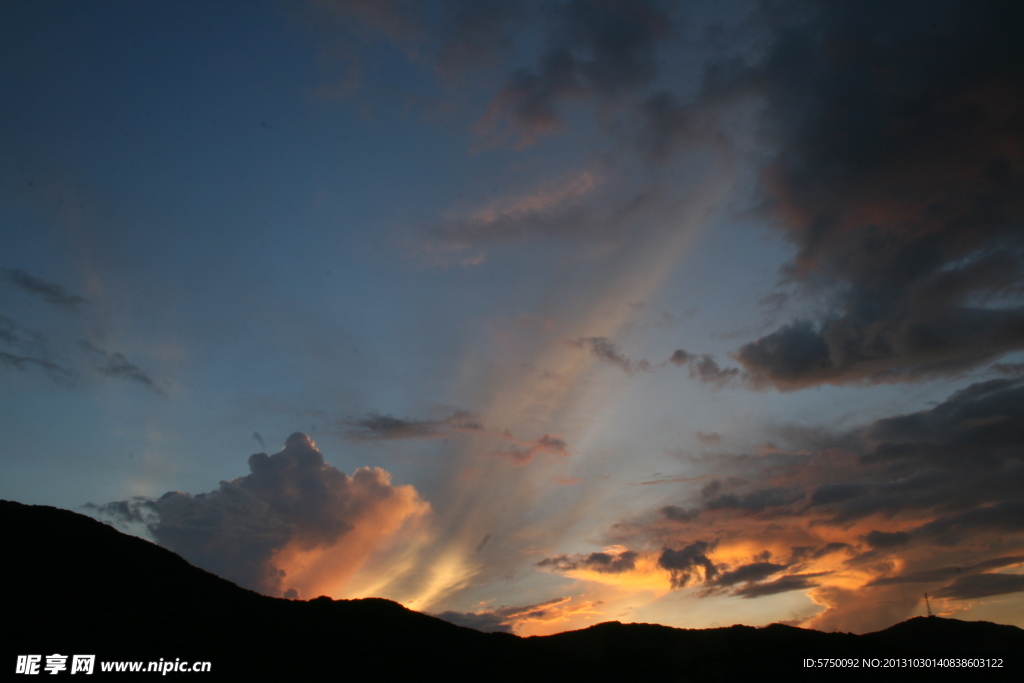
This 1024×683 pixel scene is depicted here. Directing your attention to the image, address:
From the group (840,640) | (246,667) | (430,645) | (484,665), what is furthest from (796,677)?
(246,667)

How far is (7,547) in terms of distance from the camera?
68.1 m

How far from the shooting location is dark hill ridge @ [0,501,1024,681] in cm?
5947

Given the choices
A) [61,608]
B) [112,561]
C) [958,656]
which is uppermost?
[112,561]

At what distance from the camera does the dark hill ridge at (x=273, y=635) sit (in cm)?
5947

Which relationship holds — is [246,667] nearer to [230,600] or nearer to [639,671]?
[230,600]

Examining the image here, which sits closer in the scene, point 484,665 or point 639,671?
point 484,665

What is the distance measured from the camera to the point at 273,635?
75188 mm

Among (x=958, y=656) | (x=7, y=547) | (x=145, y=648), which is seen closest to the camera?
(x=145, y=648)

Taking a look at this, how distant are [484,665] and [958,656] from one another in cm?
A: 12043

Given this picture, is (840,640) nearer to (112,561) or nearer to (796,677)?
(796,677)

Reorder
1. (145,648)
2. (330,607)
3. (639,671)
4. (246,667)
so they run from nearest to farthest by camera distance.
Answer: (145,648)
(246,667)
(330,607)
(639,671)

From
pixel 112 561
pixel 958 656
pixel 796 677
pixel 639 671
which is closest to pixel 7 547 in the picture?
pixel 112 561

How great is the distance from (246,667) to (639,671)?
206ft

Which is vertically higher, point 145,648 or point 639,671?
point 145,648
